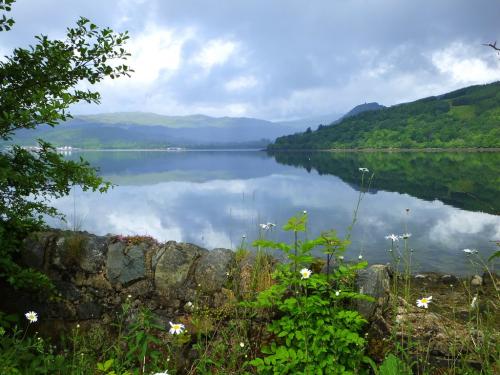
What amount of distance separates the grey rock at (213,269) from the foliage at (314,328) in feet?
3.32

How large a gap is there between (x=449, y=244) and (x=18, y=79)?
65.4ft

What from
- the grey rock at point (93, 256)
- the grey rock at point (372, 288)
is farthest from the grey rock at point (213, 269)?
the grey rock at point (372, 288)

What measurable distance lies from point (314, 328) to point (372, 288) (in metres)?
1.17

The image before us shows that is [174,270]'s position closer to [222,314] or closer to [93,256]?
[222,314]

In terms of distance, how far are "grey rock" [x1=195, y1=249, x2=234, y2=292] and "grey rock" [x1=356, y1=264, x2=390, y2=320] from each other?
197 cm

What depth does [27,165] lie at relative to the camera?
6492 mm

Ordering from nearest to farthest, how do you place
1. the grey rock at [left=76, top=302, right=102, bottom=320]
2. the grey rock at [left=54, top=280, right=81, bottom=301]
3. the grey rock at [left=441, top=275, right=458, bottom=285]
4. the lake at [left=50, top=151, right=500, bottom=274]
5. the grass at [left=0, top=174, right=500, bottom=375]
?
the grass at [left=0, top=174, right=500, bottom=375] < the grey rock at [left=76, top=302, right=102, bottom=320] < the grey rock at [left=54, top=280, right=81, bottom=301] < the grey rock at [left=441, top=275, right=458, bottom=285] < the lake at [left=50, top=151, right=500, bottom=274]

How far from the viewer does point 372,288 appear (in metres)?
5.73

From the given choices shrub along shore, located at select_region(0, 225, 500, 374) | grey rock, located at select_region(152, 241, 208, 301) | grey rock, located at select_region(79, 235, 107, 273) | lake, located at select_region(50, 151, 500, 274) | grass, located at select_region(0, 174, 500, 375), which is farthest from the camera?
lake, located at select_region(50, 151, 500, 274)

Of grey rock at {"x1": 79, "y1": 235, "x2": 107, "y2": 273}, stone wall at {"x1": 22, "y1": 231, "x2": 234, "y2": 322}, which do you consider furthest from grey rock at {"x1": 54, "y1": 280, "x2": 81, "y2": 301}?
grey rock at {"x1": 79, "y1": 235, "x2": 107, "y2": 273}

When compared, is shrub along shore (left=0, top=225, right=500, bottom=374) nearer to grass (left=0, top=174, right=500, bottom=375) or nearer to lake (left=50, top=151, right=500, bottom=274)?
grass (left=0, top=174, right=500, bottom=375)

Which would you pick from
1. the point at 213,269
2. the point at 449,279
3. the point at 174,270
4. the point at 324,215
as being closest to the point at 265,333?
the point at 213,269

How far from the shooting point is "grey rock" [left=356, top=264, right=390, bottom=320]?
562cm

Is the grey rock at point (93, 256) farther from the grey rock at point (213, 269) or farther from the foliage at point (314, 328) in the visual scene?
the foliage at point (314, 328)
